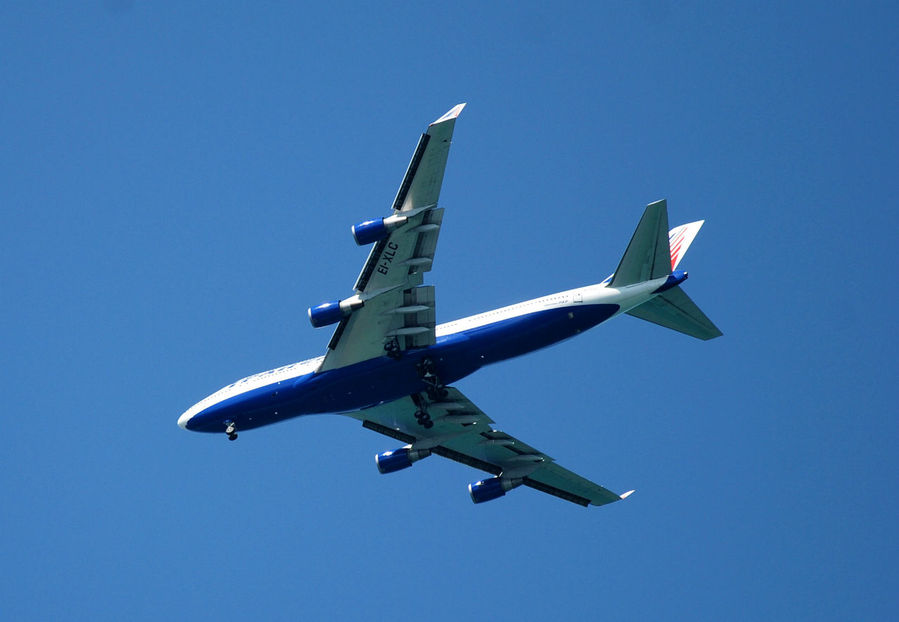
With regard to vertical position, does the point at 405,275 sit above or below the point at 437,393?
above

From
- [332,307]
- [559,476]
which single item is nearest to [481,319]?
[332,307]

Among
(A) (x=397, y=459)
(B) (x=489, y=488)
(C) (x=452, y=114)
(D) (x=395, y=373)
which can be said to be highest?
(C) (x=452, y=114)

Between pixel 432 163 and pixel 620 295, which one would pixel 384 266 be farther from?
pixel 620 295

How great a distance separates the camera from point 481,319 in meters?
45.3

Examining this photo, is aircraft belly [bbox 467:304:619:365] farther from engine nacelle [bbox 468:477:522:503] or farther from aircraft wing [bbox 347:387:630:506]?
engine nacelle [bbox 468:477:522:503]

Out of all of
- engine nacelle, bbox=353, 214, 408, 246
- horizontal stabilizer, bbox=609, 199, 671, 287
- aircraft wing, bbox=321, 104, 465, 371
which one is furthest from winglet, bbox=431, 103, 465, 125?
horizontal stabilizer, bbox=609, 199, 671, 287

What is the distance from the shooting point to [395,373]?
153 feet

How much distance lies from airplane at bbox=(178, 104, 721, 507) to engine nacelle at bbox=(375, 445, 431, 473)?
4 centimetres

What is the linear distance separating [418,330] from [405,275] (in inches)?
106

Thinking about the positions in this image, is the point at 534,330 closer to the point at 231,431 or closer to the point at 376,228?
the point at 376,228

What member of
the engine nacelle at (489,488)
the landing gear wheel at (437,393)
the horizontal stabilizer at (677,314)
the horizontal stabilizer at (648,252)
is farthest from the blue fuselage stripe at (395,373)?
the engine nacelle at (489,488)

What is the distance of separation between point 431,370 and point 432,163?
31.9 ft

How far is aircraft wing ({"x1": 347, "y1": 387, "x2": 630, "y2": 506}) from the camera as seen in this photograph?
1965 inches

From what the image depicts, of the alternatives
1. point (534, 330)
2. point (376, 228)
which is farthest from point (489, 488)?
point (376, 228)
